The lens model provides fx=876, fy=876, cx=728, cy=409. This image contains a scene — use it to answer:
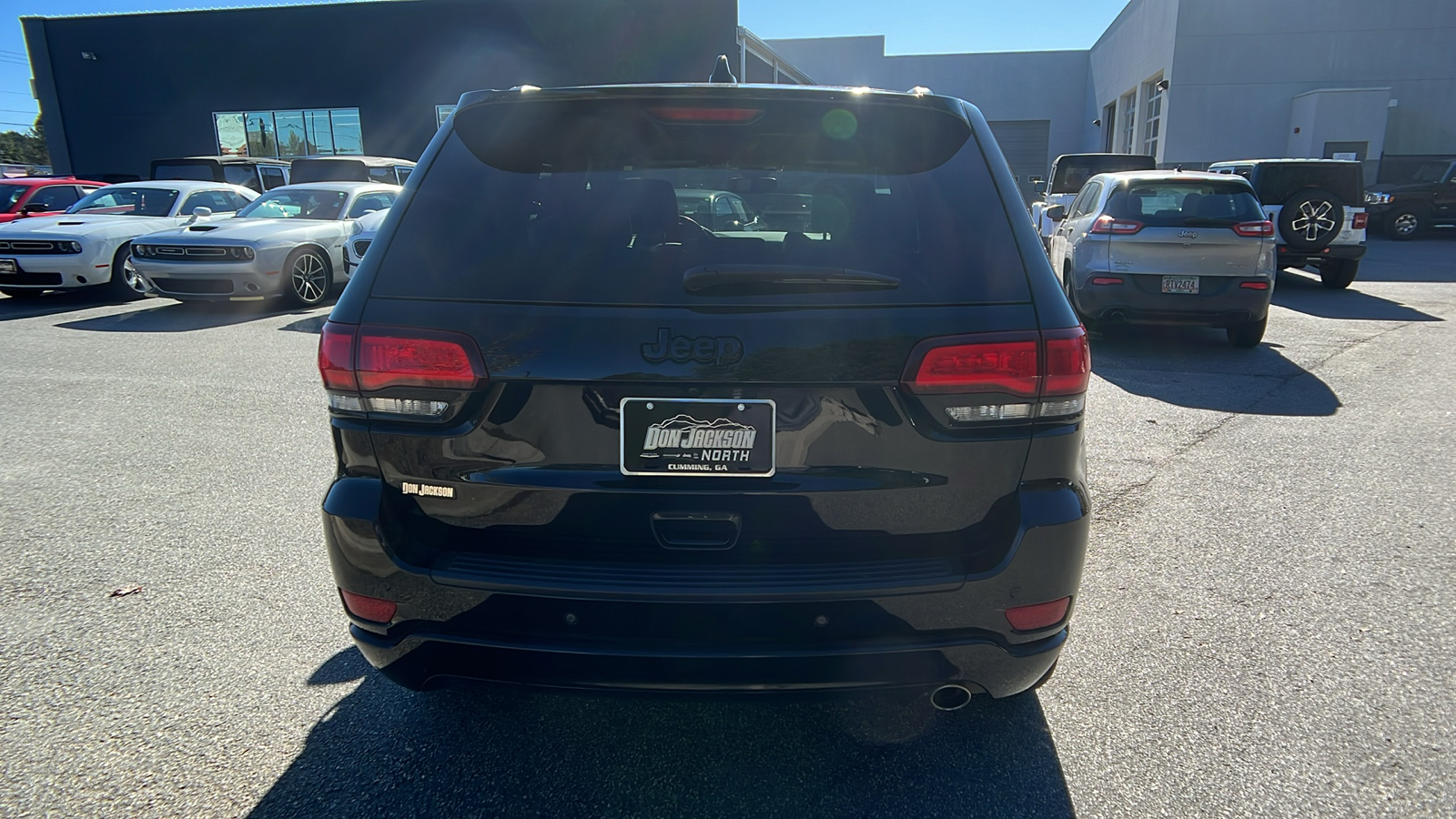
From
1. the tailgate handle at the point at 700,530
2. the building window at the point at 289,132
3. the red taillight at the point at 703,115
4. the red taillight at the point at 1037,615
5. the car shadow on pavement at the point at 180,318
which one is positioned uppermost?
the building window at the point at 289,132

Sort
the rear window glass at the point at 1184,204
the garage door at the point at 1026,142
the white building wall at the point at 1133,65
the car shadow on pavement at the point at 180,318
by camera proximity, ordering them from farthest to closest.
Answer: the garage door at the point at 1026,142 → the white building wall at the point at 1133,65 → the car shadow on pavement at the point at 180,318 → the rear window glass at the point at 1184,204

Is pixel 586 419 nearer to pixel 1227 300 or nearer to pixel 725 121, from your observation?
pixel 725 121

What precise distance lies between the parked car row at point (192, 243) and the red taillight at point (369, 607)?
9596 mm

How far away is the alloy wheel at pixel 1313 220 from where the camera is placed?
11.9m

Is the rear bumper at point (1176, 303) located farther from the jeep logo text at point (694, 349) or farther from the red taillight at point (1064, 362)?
the jeep logo text at point (694, 349)

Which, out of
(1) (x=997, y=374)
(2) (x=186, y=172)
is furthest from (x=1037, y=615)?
(2) (x=186, y=172)

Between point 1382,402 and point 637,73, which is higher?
point 637,73

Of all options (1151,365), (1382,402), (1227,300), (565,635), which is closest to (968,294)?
(565,635)

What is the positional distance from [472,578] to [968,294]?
130cm

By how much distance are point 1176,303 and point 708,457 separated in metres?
7.44

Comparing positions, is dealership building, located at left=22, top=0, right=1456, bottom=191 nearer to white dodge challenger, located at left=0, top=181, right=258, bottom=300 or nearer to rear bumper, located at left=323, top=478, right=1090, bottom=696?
white dodge challenger, located at left=0, top=181, right=258, bottom=300

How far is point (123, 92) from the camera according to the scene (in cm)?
2947

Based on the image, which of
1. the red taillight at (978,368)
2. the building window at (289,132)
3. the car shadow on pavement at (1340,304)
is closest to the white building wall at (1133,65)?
the car shadow on pavement at (1340,304)

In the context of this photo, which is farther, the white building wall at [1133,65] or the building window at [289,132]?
the white building wall at [1133,65]
